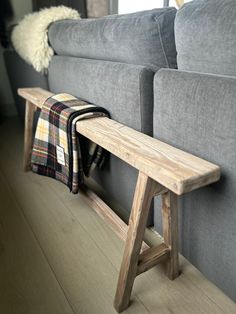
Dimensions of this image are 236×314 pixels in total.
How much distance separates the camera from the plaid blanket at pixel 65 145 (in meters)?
0.98

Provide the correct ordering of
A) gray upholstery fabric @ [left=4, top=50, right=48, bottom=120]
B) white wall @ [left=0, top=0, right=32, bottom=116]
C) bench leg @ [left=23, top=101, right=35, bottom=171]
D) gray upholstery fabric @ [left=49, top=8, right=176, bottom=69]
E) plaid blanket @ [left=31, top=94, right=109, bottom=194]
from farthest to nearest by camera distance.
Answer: white wall @ [left=0, top=0, right=32, bottom=116], gray upholstery fabric @ [left=4, top=50, right=48, bottom=120], bench leg @ [left=23, top=101, right=35, bottom=171], plaid blanket @ [left=31, top=94, right=109, bottom=194], gray upholstery fabric @ [left=49, top=8, right=176, bottom=69]

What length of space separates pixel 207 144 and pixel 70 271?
2.00 feet

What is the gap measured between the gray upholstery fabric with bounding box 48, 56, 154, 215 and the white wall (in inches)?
52.3

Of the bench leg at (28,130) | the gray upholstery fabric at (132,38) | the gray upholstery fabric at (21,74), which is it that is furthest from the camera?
the gray upholstery fabric at (21,74)

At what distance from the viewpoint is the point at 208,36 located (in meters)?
0.61

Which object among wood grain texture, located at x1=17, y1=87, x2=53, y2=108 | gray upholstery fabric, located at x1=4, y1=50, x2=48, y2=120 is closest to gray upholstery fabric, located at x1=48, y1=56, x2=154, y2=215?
wood grain texture, located at x1=17, y1=87, x2=53, y2=108

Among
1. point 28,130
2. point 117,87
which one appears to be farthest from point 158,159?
point 28,130

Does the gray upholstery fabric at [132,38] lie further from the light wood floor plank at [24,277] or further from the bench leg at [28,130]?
the light wood floor plank at [24,277]

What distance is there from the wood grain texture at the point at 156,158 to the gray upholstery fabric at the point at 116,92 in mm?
67

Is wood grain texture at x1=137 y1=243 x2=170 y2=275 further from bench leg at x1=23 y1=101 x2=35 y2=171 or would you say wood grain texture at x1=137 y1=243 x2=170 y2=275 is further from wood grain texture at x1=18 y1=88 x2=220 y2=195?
bench leg at x1=23 y1=101 x2=35 y2=171

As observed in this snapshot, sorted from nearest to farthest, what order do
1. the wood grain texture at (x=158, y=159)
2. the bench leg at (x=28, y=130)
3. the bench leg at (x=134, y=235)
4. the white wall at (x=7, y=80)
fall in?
the wood grain texture at (x=158, y=159)
the bench leg at (x=134, y=235)
the bench leg at (x=28, y=130)
the white wall at (x=7, y=80)

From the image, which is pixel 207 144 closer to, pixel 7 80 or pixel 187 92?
pixel 187 92

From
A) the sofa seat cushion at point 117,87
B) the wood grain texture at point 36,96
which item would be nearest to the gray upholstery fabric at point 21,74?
the wood grain texture at point 36,96

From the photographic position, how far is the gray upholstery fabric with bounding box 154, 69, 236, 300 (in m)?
0.61
